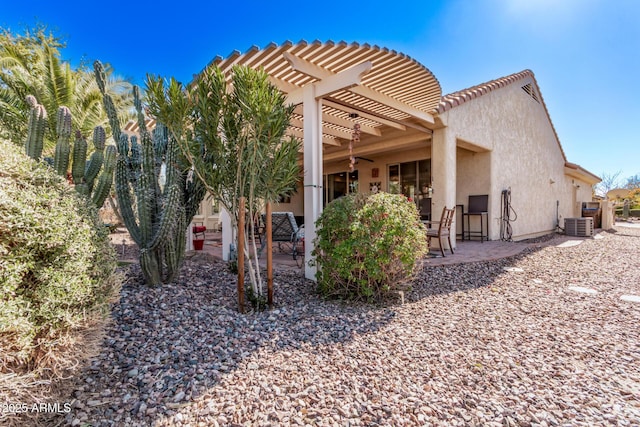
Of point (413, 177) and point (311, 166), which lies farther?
point (413, 177)

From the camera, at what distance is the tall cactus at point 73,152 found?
345cm

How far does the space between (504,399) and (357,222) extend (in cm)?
205

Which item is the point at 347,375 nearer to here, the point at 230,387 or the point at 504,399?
the point at 230,387

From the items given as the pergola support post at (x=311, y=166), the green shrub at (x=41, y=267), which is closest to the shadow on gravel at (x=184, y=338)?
the green shrub at (x=41, y=267)

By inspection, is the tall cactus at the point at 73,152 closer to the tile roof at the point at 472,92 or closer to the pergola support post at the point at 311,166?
the pergola support post at the point at 311,166

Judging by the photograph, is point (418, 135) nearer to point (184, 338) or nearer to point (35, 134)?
point (184, 338)

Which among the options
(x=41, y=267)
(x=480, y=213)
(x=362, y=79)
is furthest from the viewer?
(x=480, y=213)

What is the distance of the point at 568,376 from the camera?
216 centimetres

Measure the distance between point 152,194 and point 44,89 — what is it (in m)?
9.14

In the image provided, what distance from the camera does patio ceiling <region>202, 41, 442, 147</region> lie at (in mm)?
3805

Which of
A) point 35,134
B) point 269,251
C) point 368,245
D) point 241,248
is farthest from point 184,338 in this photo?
point 35,134

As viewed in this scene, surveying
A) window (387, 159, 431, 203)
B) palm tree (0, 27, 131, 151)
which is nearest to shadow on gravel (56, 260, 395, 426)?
window (387, 159, 431, 203)

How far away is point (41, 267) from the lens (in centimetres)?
163

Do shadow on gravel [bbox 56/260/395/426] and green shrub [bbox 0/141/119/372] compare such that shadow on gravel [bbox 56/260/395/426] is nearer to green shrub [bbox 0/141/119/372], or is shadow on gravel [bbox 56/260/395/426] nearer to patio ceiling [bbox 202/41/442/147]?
green shrub [bbox 0/141/119/372]
